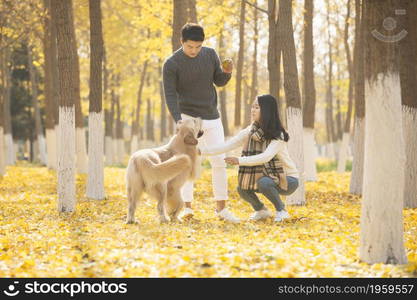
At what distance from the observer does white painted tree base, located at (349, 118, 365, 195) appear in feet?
41.2

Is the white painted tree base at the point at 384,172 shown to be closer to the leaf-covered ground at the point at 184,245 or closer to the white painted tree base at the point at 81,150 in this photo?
the leaf-covered ground at the point at 184,245

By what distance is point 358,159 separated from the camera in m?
12.6

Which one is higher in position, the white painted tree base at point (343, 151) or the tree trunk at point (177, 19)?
the tree trunk at point (177, 19)

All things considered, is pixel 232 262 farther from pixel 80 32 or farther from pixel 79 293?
pixel 80 32

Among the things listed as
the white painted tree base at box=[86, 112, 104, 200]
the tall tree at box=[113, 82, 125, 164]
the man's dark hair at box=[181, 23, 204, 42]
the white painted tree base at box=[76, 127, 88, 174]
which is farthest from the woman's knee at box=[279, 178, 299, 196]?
the tall tree at box=[113, 82, 125, 164]

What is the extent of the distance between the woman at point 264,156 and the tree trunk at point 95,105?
4341mm

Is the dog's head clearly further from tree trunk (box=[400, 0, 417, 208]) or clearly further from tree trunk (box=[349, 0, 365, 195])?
tree trunk (box=[349, 0, 365, 195])

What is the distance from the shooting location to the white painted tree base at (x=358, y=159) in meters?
12.6

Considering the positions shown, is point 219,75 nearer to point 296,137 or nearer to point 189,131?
point 189,131

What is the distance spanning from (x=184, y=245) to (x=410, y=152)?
18.6ft

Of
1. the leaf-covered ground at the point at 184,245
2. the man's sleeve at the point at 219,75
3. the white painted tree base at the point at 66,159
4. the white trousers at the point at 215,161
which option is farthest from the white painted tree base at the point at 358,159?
the white painted tree base at the point at 66,159

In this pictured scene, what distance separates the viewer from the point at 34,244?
21.2ft

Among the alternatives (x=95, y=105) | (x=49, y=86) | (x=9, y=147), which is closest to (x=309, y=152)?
(x=95, y=105)

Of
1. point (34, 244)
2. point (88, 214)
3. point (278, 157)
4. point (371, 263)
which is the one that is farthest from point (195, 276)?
point (88, 214)
